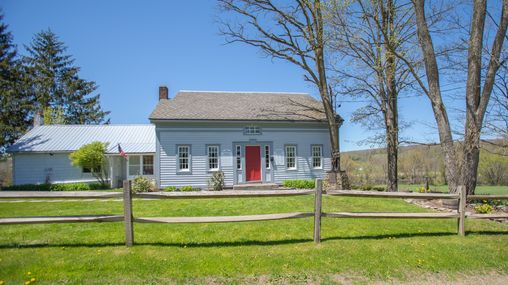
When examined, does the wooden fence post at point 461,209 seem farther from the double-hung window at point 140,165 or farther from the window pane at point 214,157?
the double-hung window at point 140,165

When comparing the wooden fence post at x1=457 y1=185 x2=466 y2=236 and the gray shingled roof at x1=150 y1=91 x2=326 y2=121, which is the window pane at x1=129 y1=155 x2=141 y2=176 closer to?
the gray shingled roof at x1=150 y1=91 x2=326 y2=121

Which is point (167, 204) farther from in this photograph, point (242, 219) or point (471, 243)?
point (471, 243)

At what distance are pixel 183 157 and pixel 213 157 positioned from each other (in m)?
1.84

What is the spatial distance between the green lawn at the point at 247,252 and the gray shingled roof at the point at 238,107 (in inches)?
447

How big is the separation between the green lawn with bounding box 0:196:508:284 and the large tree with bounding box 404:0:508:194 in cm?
276

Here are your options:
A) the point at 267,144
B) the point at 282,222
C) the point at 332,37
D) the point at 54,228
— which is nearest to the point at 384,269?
the point at 282,222

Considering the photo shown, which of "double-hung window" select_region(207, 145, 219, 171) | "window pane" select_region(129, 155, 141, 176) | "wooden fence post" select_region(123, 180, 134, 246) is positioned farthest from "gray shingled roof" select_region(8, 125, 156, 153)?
"wooden fence post" select_region(123, 180, 134, 246)

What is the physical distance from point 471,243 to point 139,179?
1476 centimetres

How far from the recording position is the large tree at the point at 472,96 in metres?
9.84

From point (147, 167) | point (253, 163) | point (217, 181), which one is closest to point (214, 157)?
point (217, 181)

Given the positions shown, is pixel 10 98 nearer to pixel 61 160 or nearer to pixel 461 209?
pixel 61 160

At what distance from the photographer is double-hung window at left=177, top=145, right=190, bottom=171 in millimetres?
17312

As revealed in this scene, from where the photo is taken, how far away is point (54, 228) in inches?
260

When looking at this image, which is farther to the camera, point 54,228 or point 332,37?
point 332,37
